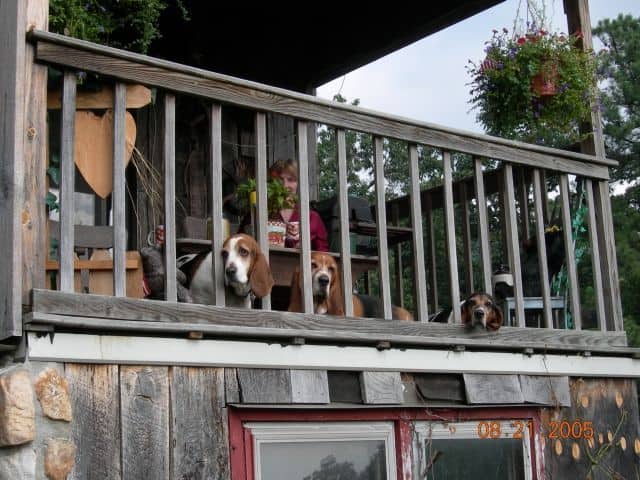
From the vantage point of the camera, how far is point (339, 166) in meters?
5.79

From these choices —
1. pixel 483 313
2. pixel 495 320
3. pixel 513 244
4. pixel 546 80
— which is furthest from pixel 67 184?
pixel 546 80

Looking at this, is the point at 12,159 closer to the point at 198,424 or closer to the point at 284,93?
the point at 198,424

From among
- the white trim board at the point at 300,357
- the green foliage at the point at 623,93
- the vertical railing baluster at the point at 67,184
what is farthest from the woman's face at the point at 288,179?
the green foliage at the point at 623,93

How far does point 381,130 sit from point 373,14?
112 inches

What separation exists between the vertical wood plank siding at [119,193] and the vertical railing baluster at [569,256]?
3259 mm

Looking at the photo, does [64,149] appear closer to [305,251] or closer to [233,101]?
[233,101]

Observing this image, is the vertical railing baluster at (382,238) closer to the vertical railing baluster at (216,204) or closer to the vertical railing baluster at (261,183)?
the vertical railing baluster at (261,183)

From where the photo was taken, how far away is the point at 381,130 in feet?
20.0

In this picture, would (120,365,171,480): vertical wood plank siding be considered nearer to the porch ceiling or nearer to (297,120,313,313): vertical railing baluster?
(297,120,313,313): vertical railing baluster

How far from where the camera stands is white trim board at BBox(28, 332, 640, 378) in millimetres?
4574

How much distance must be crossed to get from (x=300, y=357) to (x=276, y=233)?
1.48m

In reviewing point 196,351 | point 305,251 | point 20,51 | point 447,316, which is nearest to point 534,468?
point 447,316

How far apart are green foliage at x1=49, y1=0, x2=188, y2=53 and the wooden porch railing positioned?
2.95ft
